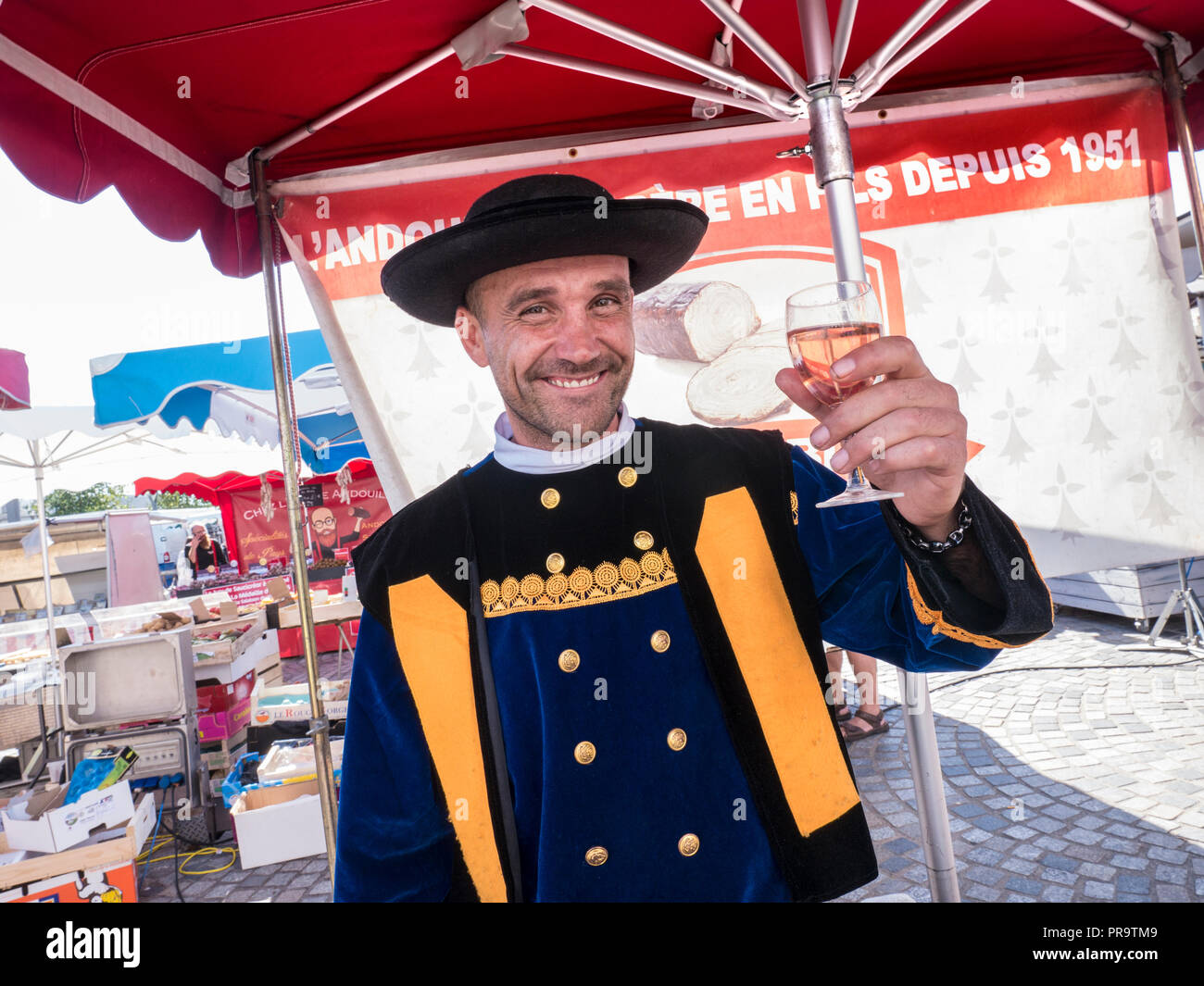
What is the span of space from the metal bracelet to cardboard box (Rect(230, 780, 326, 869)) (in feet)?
14.7

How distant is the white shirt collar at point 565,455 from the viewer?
1755 millimetres

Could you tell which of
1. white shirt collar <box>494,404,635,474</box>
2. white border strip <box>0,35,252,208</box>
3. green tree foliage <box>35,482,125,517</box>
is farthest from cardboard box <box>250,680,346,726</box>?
green tree foliage <box>35,482,125,517</box>

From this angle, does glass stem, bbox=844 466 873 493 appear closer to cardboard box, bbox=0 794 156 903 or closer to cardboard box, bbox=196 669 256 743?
cardboard box, bbox=0 794 156 903

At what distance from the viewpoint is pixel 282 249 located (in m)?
3.24

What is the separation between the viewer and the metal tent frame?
2012mm

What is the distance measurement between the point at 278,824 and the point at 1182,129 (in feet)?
20.3

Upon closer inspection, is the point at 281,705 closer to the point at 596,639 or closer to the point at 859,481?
the point at 596,639

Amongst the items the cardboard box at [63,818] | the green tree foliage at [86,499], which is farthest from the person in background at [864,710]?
the green tree foliage at [86,499]

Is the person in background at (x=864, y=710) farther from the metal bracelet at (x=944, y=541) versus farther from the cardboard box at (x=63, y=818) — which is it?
the cardboard box at (x=63, y=818)

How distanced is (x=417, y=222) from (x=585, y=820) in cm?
285

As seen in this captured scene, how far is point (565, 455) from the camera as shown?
1.77m

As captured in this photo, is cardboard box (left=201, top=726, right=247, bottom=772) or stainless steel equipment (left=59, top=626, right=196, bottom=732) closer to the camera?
stainless steel equipment (left=59, top=626, right=196, bottom=732)

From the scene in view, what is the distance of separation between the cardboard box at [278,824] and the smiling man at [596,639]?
332 cm

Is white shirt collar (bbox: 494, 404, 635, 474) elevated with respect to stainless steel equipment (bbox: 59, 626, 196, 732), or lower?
elevated
